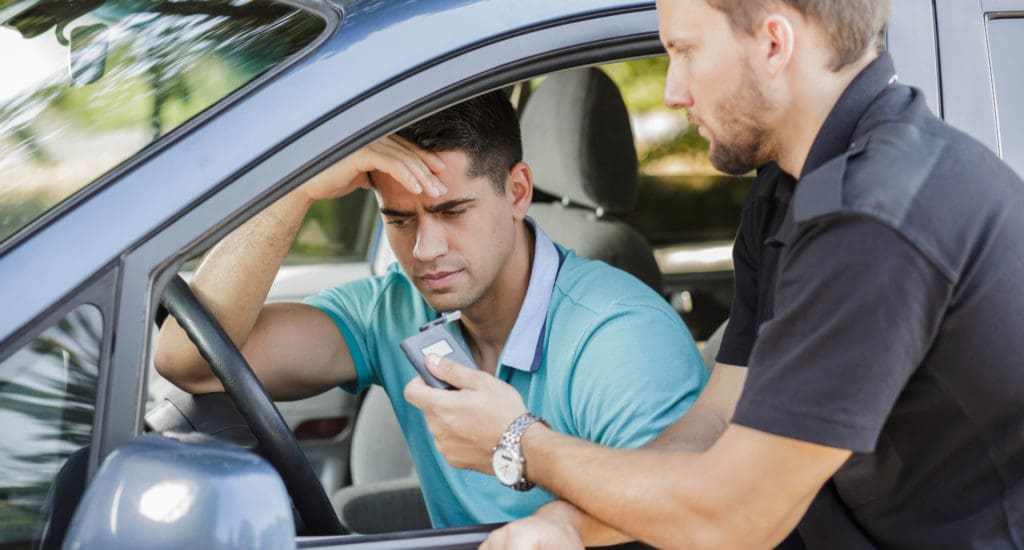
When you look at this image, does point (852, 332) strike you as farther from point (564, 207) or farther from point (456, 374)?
point (564, 207)

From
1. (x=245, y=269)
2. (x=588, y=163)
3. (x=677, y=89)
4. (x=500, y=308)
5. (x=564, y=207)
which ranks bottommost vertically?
(x=564, y=207)

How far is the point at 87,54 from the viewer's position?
1.75 m

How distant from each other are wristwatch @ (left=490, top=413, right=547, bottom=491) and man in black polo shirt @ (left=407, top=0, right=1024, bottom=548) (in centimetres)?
1

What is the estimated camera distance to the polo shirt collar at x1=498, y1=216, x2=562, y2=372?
213cm

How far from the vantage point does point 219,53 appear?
5.44ft

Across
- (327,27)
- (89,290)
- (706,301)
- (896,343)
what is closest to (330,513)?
(89,290)

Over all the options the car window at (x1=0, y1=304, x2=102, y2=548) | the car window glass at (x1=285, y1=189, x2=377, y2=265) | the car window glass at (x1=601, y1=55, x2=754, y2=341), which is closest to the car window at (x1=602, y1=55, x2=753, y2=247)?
the car window glass at (x1=601, y1=55, x2=754, y2=341)

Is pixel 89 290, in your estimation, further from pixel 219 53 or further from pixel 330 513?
pixel 330 513

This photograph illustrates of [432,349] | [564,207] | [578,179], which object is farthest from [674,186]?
[432,349]

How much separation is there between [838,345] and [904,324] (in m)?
0.07

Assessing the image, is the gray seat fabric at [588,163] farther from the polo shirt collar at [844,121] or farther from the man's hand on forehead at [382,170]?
the polo shirt collar at [844,121]

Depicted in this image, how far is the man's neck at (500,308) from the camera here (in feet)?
7.74

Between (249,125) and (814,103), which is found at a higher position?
(249,125)

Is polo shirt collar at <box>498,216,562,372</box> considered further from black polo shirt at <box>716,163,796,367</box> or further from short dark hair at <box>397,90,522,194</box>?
black polo shirt at <box>716,163,796,367</box>
